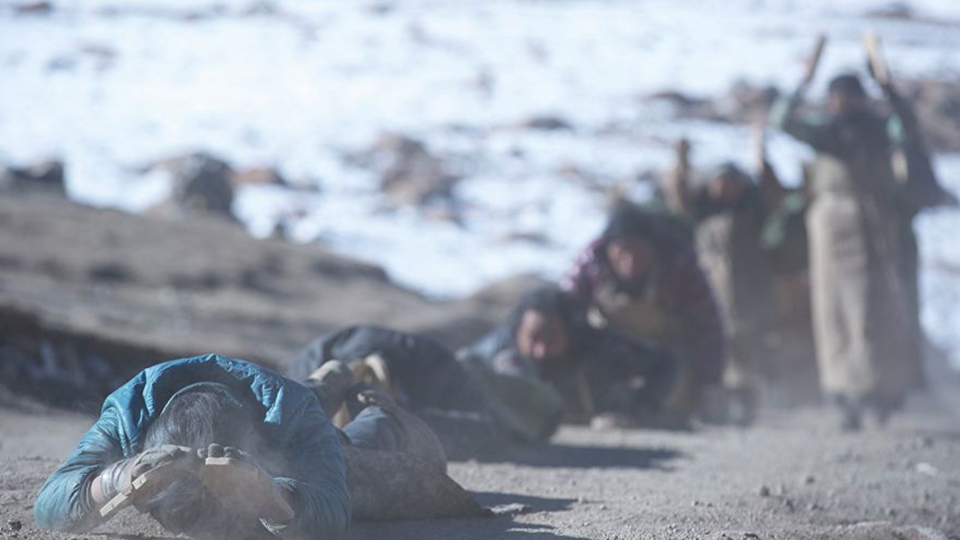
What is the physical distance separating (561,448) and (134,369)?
103 inches

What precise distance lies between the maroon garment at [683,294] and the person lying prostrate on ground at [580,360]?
74cm

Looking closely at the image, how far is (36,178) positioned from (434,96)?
14.0m

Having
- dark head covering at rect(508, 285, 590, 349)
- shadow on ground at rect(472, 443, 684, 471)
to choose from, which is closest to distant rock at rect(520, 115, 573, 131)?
dark head covering at rect(508, 285, 590, 349)

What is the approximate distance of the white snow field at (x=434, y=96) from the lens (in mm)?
22781

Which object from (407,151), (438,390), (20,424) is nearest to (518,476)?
(438,390)

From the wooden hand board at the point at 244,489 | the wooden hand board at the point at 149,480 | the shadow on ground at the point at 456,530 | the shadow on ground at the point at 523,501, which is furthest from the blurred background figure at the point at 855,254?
the wooden hand board at the point at 149,480

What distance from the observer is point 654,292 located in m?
9.87

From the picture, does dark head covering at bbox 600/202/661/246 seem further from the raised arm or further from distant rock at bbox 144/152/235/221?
distant rock at bbox 144/152/235/221

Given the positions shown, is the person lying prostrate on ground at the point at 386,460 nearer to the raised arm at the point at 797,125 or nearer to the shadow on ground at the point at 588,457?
the shadow on ground at the point at 588,457

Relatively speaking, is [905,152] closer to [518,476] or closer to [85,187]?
[518,476]

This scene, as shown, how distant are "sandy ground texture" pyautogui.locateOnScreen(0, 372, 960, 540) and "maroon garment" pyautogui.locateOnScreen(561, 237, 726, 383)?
0.83 metres

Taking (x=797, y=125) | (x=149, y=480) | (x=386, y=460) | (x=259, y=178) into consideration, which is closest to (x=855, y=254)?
(x=797, y=125)

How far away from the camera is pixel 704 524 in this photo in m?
4.94

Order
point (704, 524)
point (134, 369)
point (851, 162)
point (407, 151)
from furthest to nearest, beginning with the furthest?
point (407, 151), point (851, 162), point (134, 369), point (704, 524)
